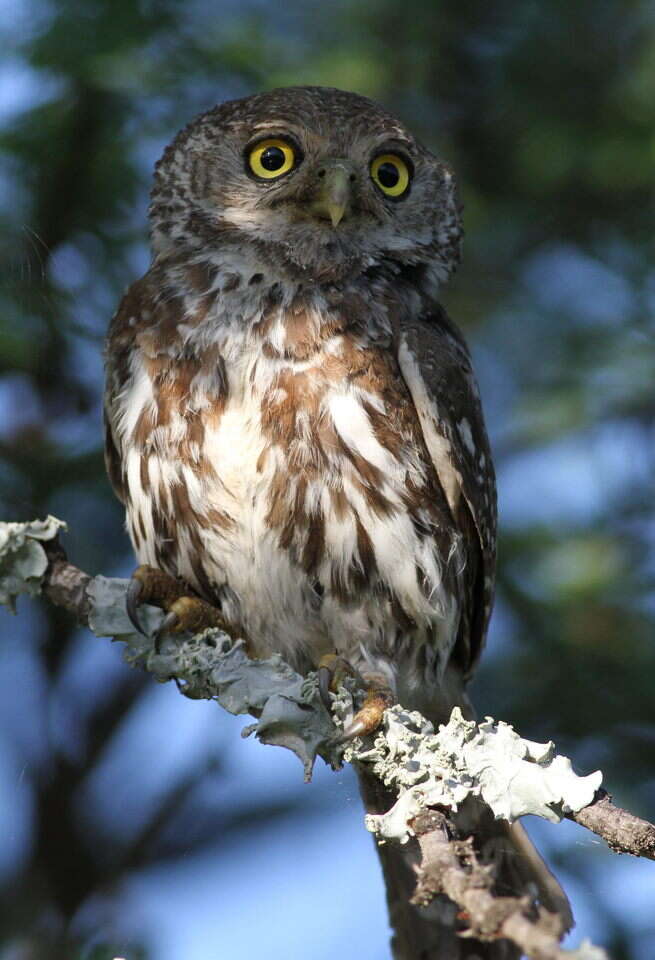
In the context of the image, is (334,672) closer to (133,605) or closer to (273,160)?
(133,605)

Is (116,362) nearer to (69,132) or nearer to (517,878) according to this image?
(69,132)

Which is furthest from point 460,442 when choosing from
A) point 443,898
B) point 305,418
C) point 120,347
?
point 443,898

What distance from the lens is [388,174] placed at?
4066 mm

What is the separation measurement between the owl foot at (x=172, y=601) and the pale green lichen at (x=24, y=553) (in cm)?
37

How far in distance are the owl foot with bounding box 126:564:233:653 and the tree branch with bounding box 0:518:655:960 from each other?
11cm

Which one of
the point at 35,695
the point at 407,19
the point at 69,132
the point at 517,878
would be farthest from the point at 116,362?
the point at 407,19

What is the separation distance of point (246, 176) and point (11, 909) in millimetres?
2600

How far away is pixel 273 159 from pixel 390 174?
1.40 ft

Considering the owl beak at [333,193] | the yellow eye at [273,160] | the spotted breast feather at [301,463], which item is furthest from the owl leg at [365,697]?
the yellow eye at [273,160]

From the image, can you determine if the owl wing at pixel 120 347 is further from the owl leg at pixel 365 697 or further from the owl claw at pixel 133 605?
the owl leg at pixel 365 697

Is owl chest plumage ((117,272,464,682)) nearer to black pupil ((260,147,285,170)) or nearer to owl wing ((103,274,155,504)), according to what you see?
owl wing ((103,274,155,504))

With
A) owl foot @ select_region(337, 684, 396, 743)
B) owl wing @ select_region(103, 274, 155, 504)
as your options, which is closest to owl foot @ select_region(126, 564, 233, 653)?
owl wing @ select_region(103, 274, 155, 504)

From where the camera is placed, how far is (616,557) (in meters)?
4.70

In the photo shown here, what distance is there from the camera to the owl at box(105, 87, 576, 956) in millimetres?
3369
